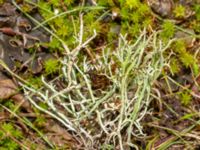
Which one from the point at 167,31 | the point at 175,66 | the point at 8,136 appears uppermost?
the point at 167,31

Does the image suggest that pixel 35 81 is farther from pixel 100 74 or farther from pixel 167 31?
pixel 167 31

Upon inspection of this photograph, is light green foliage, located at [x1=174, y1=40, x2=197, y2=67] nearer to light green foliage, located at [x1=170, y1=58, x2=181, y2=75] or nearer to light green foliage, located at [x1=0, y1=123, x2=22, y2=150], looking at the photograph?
light green foliage, located at [x1=170, y1=58, x2=181, y2=75]

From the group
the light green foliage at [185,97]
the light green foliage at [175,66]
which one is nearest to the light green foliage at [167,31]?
the light green foliage at [175,66]

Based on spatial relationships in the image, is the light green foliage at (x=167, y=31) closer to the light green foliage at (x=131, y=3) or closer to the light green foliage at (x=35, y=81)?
the light green foliage at (x=131, y=3)

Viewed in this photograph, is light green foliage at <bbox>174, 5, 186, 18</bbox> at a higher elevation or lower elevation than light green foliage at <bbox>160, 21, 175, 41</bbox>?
higher

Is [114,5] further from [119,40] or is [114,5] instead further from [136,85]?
[136,85]

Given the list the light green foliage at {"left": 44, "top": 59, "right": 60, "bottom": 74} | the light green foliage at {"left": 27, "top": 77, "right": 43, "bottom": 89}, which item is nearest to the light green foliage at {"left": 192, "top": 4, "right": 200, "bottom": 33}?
the light green foliage at {"left": 44, "top": 59, "right": 60, "bottom": 74}

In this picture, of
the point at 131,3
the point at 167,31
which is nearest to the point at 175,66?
the point at 167,31

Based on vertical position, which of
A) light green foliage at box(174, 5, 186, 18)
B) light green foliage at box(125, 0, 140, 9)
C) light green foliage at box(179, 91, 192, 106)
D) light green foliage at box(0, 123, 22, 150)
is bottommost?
light green foliage at box(0, 123, 22, 150)
